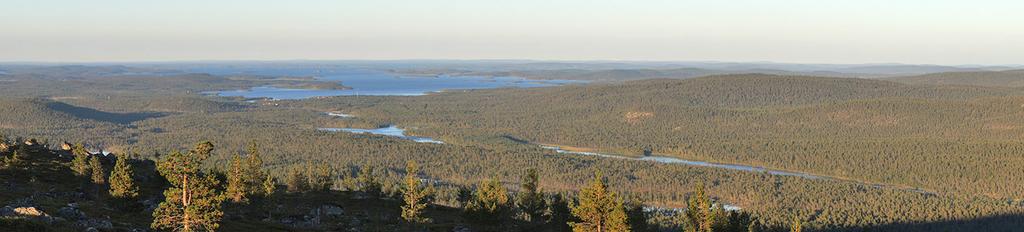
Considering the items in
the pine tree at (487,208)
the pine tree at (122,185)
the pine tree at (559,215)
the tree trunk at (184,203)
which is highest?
the tree trunk at (184,203)

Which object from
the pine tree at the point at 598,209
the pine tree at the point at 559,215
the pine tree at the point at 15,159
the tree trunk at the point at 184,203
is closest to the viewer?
the tree trunk at the point at 184,203

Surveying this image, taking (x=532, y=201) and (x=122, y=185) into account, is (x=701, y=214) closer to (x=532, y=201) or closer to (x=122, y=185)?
(x=532, y=201)

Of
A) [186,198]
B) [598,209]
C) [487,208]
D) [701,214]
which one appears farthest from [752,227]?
[186,198]

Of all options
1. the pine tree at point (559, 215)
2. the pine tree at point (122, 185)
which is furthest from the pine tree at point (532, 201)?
the pine tree at point (122, 185)

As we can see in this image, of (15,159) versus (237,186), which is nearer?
(237,186)

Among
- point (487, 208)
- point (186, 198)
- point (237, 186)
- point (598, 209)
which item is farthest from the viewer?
point (487, 208)

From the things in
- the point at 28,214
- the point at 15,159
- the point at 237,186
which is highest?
the point at 28,214

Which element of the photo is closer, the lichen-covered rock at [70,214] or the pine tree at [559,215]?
the lichen-covered rock at [70,214]

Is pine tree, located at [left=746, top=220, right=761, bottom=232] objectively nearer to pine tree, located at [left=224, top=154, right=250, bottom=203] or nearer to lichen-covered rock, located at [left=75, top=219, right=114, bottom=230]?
pine tree, located at [left=224, top=154, right=250, bottom=203]

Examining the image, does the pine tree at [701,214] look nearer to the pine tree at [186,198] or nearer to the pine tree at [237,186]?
the pine tree at [237,186]

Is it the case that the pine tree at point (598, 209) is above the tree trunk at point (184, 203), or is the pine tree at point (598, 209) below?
below
